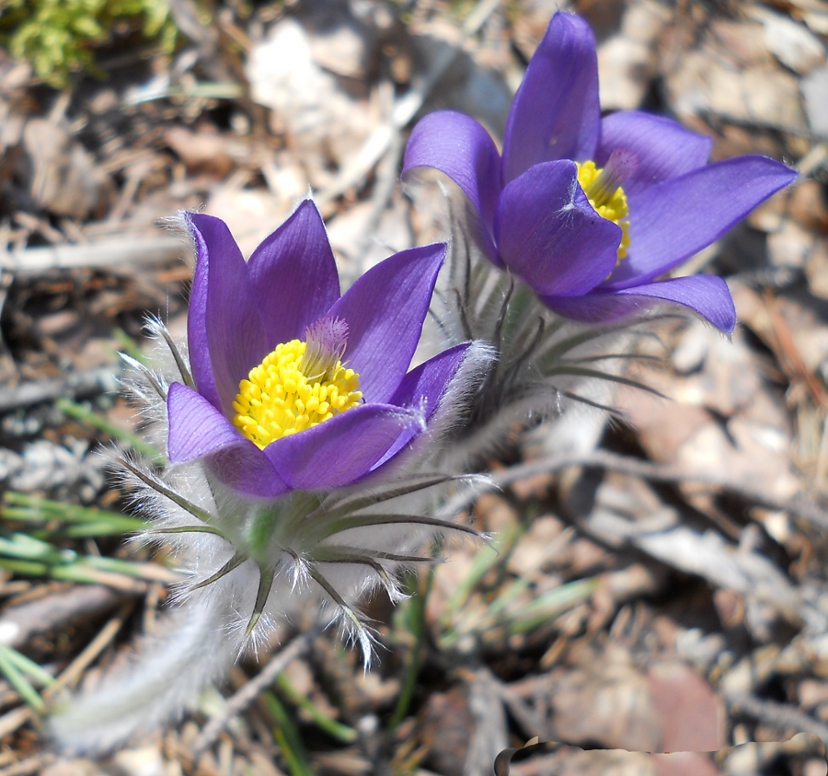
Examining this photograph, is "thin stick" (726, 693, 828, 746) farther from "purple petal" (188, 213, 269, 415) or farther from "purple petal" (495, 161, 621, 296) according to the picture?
"purple petal" (188, 213, 269, 415)

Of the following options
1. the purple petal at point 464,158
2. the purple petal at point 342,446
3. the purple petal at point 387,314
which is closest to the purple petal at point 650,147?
the purple petal at point 464,158

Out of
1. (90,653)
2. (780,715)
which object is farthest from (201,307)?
(780,715)

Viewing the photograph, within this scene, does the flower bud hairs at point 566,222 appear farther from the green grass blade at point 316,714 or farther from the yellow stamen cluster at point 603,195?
the green grass blade at point 316,714

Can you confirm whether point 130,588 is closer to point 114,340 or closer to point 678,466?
point 114,340

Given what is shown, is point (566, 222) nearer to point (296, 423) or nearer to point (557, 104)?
point (557, 104)

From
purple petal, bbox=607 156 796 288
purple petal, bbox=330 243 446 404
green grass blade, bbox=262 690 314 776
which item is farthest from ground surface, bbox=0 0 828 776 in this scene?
purple petal, bbox=330 243 446 404

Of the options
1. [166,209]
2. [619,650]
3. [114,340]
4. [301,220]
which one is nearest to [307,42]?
[166,209]
